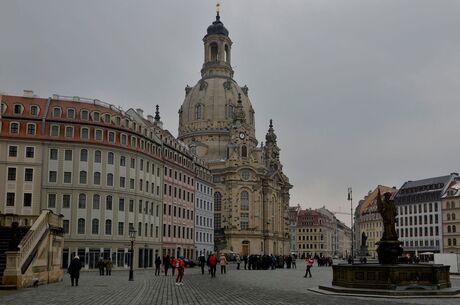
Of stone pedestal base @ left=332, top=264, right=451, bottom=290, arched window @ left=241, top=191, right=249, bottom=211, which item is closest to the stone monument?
stone pedestal base @ left=332, top=264, right=451, bottom=290

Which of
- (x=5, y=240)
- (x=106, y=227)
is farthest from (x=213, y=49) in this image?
(x=5, y=240)

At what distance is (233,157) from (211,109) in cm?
1637

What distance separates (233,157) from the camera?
148m

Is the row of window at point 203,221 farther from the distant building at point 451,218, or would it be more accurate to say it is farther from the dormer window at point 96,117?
the distant building at point 451,218

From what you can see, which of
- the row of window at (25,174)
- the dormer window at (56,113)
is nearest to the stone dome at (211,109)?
the dormer window at (56,113)

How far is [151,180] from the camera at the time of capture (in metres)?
78.8

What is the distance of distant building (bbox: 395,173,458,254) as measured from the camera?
130125mm

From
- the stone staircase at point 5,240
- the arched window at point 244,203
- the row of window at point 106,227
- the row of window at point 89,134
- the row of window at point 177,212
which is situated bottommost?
the stone staircase at point 5,240

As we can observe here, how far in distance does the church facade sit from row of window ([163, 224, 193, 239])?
146 ft

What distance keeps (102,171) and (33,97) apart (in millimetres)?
11369

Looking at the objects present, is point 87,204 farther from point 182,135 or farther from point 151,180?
point 182,135

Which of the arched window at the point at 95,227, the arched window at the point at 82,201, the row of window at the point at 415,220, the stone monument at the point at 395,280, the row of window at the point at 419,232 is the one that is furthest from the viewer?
the row of window at the point at 415,220

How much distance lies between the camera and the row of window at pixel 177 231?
84.5 m

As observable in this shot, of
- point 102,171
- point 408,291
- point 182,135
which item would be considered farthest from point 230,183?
point 408,291
